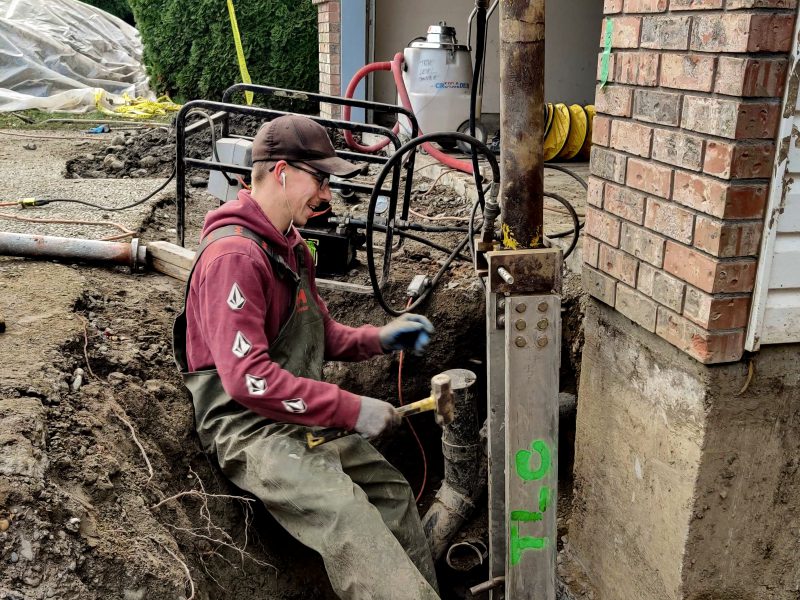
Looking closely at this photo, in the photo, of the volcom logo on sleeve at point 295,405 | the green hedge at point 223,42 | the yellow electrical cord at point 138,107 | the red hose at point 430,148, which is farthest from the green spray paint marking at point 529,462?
the yellow electrical cord at point 138,107

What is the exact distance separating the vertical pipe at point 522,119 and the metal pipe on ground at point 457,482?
129 cm

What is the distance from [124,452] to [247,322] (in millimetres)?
587

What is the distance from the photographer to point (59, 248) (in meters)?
3.57

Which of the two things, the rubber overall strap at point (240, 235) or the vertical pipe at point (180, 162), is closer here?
the rubber overall strap at point (240, 235)

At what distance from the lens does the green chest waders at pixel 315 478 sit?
236 centimetres

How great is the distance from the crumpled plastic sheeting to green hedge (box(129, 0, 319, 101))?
1446mm

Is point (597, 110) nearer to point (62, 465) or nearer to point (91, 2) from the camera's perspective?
point (62, 465)

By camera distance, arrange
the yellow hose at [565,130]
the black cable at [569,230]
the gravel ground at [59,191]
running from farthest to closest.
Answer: the yellow hose at [565,130] → the gravel ground at [59,191] → the black cable at [569,230]

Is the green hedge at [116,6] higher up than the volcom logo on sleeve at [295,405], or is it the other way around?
the green hedge at [116,6]

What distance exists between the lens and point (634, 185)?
244 cm

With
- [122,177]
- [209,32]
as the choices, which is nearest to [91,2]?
[209,32]

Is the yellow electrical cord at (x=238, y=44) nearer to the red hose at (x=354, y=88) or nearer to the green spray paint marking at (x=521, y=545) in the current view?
the red hose at (x=354, y=88)

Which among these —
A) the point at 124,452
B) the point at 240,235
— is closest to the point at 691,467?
the point at 240,235

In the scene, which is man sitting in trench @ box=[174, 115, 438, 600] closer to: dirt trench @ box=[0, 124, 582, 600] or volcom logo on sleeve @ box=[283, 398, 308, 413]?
volcom logo on sleeve @ box=[283, 398, 308, 413]
